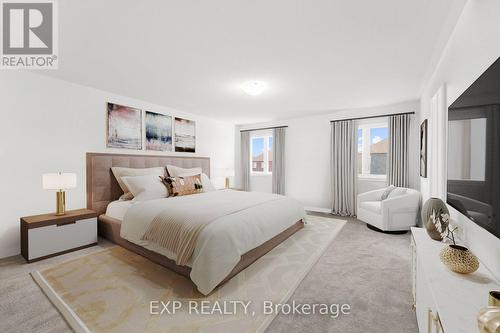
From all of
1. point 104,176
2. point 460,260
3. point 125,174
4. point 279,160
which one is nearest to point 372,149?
point 279,160

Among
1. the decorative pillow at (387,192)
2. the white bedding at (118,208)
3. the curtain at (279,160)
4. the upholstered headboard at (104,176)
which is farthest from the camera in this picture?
the curtain at (279,160)

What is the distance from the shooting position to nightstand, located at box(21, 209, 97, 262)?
251 cm

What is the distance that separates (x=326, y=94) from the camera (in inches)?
147

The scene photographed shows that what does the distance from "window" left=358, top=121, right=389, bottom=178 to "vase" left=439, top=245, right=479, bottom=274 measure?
3.79m

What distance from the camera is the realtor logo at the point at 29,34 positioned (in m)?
1.74

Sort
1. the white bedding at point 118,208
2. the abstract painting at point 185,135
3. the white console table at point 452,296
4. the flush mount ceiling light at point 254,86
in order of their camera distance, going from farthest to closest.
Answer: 1. the abstract painting at point 185,135
2. the flush mount ceiling light at point 254,86
3. the white bedding at point 118,208
4. the white console table at point 452,296

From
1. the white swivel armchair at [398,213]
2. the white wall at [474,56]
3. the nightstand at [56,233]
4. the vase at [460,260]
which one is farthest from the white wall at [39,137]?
the white swivel armchair at [398,213]

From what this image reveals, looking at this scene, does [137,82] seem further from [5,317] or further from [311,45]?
[5,317]

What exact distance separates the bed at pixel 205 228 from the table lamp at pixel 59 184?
0.46 metres

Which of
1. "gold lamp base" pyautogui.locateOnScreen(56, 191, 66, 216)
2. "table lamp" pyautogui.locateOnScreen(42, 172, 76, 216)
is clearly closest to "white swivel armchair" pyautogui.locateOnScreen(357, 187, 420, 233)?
"table lamp" pyautogui.locateOnScreen(42, 172, 76, 216)

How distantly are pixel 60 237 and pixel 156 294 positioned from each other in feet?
5.92

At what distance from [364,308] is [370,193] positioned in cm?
298

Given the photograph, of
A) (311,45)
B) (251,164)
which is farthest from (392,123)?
(251,164)

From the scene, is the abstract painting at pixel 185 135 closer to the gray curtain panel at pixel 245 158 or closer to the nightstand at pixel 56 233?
the gray curtain panel at pixel 245 158
